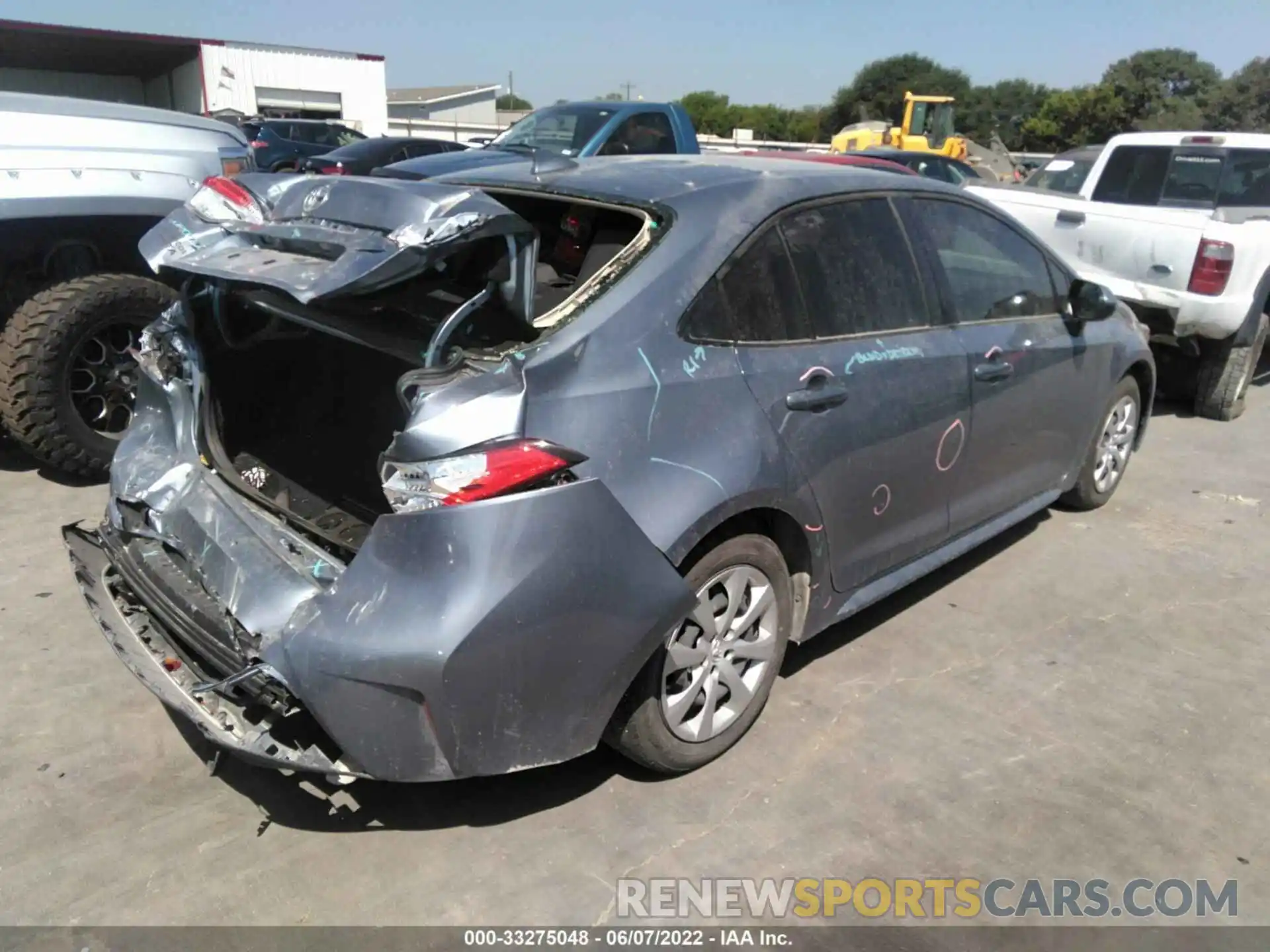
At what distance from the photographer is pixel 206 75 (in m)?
36.4

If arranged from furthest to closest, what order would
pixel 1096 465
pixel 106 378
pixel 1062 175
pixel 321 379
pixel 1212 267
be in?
pixel 1062 175 < pixel 1212 267 < pixel 1096 465 < pixel 106 378 < pixel 321 379

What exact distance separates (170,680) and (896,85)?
280 ft

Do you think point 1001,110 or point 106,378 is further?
point 1001,110

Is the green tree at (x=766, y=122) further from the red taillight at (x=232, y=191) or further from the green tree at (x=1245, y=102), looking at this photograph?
the red taillight at (x=232, y=191)

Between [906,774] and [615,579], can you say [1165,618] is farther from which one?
[615,579]

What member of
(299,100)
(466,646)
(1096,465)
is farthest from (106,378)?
(299,100)

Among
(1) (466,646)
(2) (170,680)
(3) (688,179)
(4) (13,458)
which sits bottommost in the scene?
(4) (13,458)

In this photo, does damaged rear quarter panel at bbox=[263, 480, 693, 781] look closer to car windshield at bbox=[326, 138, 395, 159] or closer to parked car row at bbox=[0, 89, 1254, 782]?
parked car row at bbox=[0, 89, 1254, 782]

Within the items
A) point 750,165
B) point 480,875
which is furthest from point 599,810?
point 750,165

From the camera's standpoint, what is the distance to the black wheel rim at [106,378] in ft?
16.2

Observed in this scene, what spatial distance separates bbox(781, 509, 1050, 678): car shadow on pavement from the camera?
3.80 m

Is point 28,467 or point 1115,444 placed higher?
point 1115,444

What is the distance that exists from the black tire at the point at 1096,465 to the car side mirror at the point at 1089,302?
2.20ft

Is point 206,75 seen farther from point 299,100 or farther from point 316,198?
point 316,198
